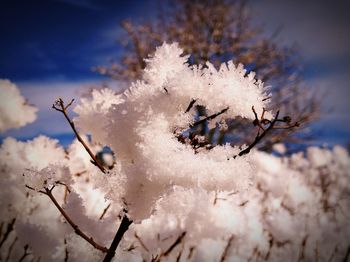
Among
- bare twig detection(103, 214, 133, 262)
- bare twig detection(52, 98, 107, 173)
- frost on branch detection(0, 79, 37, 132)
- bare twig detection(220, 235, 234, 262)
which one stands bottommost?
bare twig detection(103, 214, 133, 262)

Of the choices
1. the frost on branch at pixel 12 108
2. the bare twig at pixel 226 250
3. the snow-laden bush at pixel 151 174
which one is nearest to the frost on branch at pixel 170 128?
the snow-laden bush at pixel 151 174

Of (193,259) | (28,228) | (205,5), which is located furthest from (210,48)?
(28,228)

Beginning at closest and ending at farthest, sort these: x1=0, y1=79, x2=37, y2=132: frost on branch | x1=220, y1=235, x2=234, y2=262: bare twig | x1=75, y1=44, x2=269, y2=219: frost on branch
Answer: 1. x1=75, y1=44, x2=269, y2=219: frost on branch
2. x1=0, y1=79, x2=37, y2=132: frost on branch
3. x1=220, y1=235, x2=234, y2=262: bare twig

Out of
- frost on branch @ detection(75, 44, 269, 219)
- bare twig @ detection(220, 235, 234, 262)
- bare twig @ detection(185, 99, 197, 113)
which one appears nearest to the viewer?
frost on branch @ detection(75, 44, 269, 219)

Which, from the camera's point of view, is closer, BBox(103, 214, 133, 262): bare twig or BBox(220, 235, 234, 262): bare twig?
BBox(103, 214, 133, 262): bare twig

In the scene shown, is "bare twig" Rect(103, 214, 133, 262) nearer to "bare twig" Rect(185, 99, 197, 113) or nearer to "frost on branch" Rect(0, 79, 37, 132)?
"bare twig" Rect(185, 99, 197, 113)

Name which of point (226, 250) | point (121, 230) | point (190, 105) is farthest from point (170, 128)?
point (226, 250)

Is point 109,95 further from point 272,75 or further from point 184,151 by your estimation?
point 272,75

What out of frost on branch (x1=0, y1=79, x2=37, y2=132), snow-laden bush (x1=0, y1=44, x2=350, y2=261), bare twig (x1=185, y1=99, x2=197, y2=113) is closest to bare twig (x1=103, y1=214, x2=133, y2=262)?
snow-laden bush (x1=0, y1=44, x2=350, y2=261)

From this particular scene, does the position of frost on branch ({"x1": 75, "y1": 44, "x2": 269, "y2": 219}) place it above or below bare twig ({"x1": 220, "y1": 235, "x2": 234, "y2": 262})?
below
